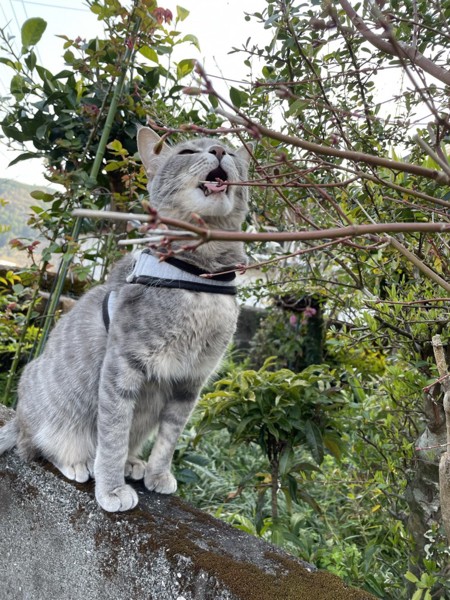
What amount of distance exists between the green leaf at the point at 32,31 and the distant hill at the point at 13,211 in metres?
0.67

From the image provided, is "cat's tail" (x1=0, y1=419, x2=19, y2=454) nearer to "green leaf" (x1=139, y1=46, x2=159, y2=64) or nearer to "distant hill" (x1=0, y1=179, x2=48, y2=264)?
"distant hill" (x1=0, y1=179, x2=48, y2=264)

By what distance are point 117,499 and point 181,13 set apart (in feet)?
6.47

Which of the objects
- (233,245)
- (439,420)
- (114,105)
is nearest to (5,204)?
(114,105)

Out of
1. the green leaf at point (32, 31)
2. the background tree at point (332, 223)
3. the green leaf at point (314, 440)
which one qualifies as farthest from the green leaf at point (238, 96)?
the green leaf at point (314, 440)

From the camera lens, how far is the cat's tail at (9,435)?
78.4 inches

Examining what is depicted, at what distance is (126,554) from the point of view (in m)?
1.47

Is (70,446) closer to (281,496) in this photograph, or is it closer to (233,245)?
(233,245)

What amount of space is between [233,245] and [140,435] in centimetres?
75

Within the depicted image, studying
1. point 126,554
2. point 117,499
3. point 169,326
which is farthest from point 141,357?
point 126,554

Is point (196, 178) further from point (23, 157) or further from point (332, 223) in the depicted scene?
point (23, 157)

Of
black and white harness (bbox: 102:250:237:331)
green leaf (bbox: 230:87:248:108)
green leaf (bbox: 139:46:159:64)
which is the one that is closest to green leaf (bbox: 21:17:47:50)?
green leaf (bbox: 139:46:159:64)

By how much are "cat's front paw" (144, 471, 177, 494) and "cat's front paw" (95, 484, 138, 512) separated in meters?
0.16

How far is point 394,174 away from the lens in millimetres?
1520

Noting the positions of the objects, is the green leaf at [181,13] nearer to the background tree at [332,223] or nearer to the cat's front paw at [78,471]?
the background tree at [332,223]
